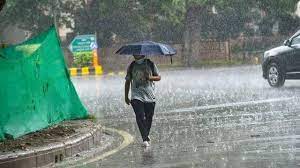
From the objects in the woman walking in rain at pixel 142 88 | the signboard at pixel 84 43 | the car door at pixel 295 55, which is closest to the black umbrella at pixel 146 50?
the woman walking in rain at pixel 142 88

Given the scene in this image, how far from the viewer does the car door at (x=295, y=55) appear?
65.1 feet

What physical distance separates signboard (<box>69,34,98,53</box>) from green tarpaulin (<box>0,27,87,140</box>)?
25914mm

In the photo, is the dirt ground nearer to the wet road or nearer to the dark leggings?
the wet road

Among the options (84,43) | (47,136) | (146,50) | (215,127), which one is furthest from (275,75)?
(84,43)

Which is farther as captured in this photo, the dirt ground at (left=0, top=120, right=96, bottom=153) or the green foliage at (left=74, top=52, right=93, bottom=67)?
the green foliage at (left=74, top=52, right=93, bottom=67)

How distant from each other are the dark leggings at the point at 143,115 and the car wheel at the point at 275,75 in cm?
1078

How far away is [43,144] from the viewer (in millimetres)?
9367

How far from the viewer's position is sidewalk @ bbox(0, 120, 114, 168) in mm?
8523

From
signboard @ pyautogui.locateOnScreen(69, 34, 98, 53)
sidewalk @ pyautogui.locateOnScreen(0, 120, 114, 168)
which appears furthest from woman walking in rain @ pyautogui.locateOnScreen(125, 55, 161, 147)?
signboard @ pyautogui.locateOnScreen(69, 34, 98, 53)

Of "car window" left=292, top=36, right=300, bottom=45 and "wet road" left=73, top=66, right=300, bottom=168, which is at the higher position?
"car window" left=292, top=36, right=300, bottom=45

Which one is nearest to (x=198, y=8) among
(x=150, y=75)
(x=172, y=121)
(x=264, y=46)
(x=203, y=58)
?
(x=203, y=58)

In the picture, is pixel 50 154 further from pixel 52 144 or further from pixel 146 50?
pixel 146 50

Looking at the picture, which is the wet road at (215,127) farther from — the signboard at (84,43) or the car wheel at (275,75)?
the signboard at (84,43)

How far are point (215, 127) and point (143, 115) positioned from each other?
2148 millimetres
